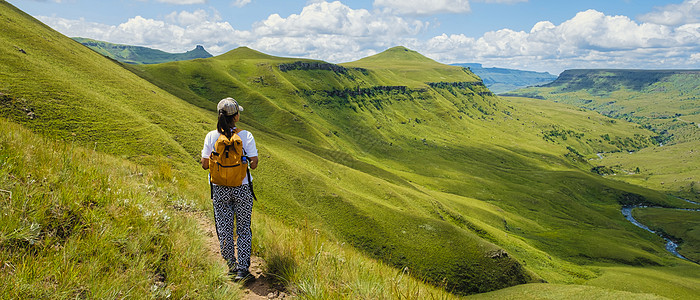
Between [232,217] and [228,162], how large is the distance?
5.94 feet

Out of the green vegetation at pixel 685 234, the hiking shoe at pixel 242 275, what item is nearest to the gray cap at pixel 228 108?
the hiking shoe at pixel 242 275

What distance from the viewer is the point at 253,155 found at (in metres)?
9.31

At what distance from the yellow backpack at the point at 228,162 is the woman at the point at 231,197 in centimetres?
9

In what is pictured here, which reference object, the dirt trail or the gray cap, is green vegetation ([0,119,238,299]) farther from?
the gray cap

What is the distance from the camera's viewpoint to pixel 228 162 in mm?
8914

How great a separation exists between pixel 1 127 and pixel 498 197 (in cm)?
20565

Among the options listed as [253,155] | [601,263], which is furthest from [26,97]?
[601,263]

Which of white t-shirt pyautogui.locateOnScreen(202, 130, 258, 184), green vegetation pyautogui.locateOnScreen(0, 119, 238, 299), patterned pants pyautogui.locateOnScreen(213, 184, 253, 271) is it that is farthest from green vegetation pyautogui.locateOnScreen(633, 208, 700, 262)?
green vegetation pyautogui.locateOnScreen(0, 119, 238, 299)

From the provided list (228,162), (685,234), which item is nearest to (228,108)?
(228,162)

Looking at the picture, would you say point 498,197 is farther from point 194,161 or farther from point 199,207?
point 199,207

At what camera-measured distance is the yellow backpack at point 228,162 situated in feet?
28.6

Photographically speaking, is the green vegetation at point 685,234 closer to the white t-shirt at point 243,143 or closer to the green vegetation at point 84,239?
the white t-shirt at point 243,143

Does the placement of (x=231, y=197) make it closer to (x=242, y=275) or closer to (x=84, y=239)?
(x=242, y=275)

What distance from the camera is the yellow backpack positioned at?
344 inches
